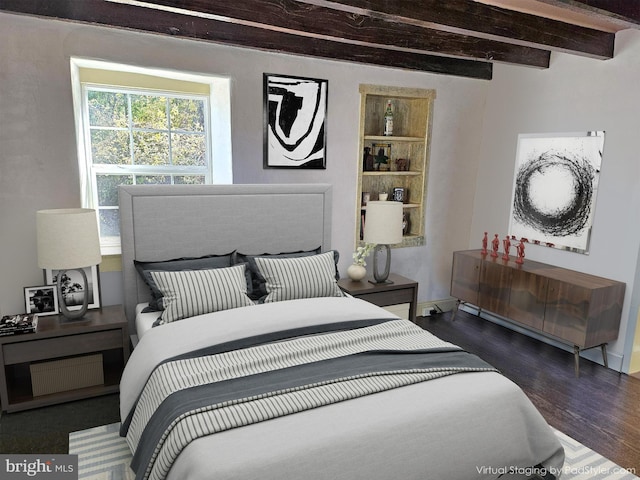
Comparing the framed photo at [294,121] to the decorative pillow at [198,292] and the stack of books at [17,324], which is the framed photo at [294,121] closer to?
the decorative pillow at [198,292]

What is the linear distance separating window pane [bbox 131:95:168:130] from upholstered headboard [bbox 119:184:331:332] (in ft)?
1.96

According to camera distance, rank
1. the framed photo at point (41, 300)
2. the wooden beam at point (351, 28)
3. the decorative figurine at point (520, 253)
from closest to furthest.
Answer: the wooden beam at point (351, 28)
the framed photo at point (41, 300)
the decorative figurine at point (520, 253)

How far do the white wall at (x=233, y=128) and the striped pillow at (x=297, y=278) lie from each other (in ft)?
2.59

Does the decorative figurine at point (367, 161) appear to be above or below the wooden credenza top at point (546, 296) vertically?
above

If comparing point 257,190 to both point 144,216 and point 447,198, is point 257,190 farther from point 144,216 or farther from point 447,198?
point 447,198

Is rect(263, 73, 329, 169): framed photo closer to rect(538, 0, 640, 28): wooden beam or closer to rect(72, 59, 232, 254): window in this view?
rect(72, 59, 232, 254): window

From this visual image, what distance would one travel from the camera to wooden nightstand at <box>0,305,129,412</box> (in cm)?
276

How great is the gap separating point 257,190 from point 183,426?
2114 mm

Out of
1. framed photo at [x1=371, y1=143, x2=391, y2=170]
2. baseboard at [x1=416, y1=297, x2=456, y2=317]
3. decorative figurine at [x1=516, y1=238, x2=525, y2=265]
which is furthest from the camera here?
baseboard at [x1=416, y1=297, x2=456, y2=317]

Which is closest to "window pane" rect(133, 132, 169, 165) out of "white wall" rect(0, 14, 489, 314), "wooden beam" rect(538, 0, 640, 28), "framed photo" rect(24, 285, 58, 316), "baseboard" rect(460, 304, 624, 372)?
"white wall" rect(0, 14, 489, 314)

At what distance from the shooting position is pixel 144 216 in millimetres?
3264

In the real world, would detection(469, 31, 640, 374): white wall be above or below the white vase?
above

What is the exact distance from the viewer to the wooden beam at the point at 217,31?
276cm

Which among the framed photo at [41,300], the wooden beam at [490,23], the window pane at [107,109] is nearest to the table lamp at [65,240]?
the framed photo at [41,300]
